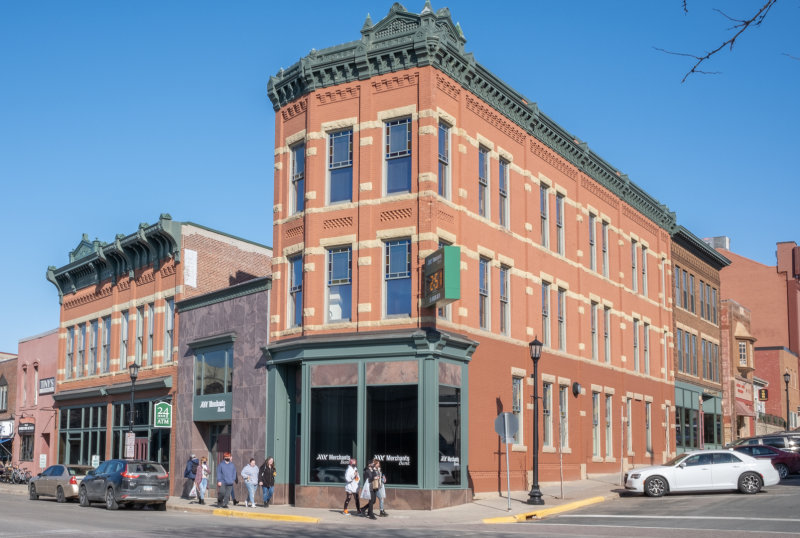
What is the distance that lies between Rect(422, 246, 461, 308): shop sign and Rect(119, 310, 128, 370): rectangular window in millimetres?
20135

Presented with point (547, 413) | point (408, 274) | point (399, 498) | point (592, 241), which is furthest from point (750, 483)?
point (592, 241)

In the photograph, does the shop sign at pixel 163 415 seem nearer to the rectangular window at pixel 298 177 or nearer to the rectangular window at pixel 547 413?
the rectangular window at pixel 298 177

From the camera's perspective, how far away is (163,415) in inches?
1383

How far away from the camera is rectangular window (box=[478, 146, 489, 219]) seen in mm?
30156

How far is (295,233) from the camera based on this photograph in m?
29.6

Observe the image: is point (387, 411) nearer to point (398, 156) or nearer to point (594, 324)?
point (398, 156)

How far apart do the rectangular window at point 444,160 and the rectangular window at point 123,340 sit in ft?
64.6

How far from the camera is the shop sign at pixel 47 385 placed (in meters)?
46.7

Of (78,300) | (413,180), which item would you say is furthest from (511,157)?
(78,300)

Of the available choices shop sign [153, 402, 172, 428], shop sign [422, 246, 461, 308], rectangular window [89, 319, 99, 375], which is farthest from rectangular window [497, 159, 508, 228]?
rectangular window [89, 319, 99, 375]

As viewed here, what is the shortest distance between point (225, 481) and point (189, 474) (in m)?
4.07

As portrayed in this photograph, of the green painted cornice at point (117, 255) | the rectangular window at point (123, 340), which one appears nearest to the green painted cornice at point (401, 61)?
the green painted cornice at point (117, 255)

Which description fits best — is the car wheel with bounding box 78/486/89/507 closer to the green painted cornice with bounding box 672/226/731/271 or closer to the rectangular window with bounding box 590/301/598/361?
the rectangular window with bounding box 590/301/598/361

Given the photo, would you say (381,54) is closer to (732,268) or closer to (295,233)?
(295,233)
